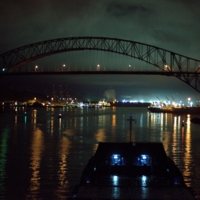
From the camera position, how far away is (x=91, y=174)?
36.7 feet

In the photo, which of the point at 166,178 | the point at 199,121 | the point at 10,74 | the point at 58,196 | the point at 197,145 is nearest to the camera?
the point at 58,196

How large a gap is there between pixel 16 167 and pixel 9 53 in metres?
63.8

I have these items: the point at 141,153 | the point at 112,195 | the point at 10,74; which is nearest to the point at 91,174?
the point at 112,195

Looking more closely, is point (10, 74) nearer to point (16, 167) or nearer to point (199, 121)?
point (199, 121)

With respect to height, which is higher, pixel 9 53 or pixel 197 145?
pixel 9 53

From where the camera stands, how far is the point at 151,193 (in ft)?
31.6

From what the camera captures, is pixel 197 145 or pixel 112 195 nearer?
pixel 112 195

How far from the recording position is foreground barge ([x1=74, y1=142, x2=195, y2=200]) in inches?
373

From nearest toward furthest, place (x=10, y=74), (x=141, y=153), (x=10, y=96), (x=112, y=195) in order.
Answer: (x=112, y=195)
(x=141, y=153)
(x=10, y=74)
(x=10, y=96)

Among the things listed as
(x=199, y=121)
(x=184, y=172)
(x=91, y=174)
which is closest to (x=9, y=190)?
(x=91, y=174)

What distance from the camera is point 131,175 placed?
1238 centimetres

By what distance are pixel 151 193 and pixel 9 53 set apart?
6951cm

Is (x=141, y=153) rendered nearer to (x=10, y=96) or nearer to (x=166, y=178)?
(x=166, y=178)

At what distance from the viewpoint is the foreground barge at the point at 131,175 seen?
947 centimetres
